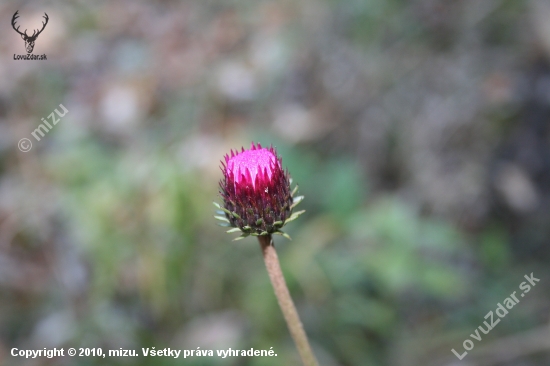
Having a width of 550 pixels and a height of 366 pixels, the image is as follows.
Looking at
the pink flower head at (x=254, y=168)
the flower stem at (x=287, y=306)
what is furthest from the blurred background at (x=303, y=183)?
the pink flower head at (x=254, y=168)

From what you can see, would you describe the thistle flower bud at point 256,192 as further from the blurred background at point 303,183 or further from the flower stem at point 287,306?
the blurred background at point 303,183

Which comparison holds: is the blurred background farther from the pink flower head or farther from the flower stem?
the pink flower head

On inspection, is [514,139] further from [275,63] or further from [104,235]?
[104,235]

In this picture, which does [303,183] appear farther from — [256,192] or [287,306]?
[287,306]

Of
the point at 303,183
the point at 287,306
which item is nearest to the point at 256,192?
the point at 287,306

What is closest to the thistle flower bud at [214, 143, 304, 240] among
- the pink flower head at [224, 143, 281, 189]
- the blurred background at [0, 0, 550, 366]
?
the pink flower head at [224, 143, 281, 189]
